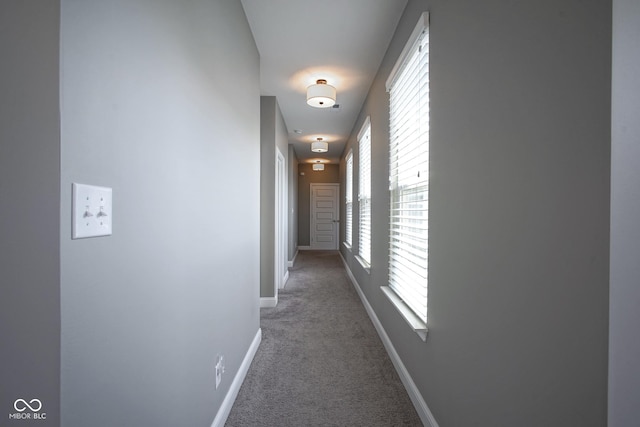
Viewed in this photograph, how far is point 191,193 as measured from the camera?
1.34m

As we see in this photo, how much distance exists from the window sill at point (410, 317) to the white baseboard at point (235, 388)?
3.90ft

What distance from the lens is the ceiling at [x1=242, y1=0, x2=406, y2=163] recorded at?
7.27ft

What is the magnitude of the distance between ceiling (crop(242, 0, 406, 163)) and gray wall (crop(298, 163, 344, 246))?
510cm

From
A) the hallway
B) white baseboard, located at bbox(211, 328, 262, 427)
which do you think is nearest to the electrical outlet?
white baseboard, located at bbox(211, 328, 262, 427)

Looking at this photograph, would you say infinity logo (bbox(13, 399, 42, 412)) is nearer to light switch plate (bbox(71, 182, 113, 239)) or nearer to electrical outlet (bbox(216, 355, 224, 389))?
light switch plate (bbox(71, 182, 113, 239))

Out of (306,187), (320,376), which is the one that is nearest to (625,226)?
(320,376)

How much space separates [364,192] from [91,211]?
378 cm

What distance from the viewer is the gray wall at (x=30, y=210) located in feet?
2.08

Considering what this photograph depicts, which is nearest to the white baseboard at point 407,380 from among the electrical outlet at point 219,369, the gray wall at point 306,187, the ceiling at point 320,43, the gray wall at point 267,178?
the electrical outlet at point 219,369

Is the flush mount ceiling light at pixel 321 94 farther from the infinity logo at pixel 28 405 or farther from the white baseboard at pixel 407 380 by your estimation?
the infinity logo at pixel 28 405

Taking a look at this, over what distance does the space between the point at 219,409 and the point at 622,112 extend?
6.78ft

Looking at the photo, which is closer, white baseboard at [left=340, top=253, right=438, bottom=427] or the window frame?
white baseboard at [left=340, top=253, right=438, bottom=427]

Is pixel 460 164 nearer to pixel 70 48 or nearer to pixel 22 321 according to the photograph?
pixel 70 48

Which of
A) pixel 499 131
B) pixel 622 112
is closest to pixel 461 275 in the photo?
pixel 499 131
